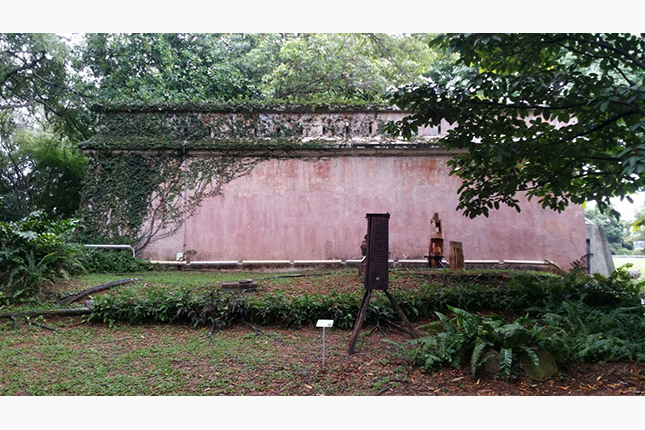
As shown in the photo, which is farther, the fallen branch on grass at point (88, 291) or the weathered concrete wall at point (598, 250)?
the weathered concrete wall at point (598, 250)

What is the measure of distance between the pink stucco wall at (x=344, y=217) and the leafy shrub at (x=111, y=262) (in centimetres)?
75

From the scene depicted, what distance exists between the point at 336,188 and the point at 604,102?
8.15m

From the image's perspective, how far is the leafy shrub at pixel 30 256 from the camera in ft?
22.5

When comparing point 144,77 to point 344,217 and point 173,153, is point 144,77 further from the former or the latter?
point 344,217

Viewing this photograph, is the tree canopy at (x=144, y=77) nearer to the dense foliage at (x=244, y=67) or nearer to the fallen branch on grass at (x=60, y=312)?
the dense foliage at (x=244, y=67)

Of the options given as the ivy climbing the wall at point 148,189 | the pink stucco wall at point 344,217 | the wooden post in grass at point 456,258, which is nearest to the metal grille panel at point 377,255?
the wooden post in grass at point 456,258

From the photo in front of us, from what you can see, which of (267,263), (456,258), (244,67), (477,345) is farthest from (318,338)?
(244,67)

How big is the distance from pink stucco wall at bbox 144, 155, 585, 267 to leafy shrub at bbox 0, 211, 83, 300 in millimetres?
4415

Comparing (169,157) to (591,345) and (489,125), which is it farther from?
(591,345)

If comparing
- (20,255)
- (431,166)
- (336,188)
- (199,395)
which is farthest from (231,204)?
(199,395)

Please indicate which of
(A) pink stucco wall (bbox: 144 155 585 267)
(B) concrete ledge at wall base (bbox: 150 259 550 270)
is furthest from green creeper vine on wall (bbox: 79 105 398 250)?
(B) concrete ledge at wall base (bbox: 150 259 550 270)

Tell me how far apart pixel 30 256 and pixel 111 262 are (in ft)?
12.1

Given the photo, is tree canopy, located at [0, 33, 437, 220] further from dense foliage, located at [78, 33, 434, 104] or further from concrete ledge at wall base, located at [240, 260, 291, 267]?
concrete ledge at wall base, located at [240, 260, 291, 267]

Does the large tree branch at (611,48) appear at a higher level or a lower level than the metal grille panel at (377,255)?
higher
